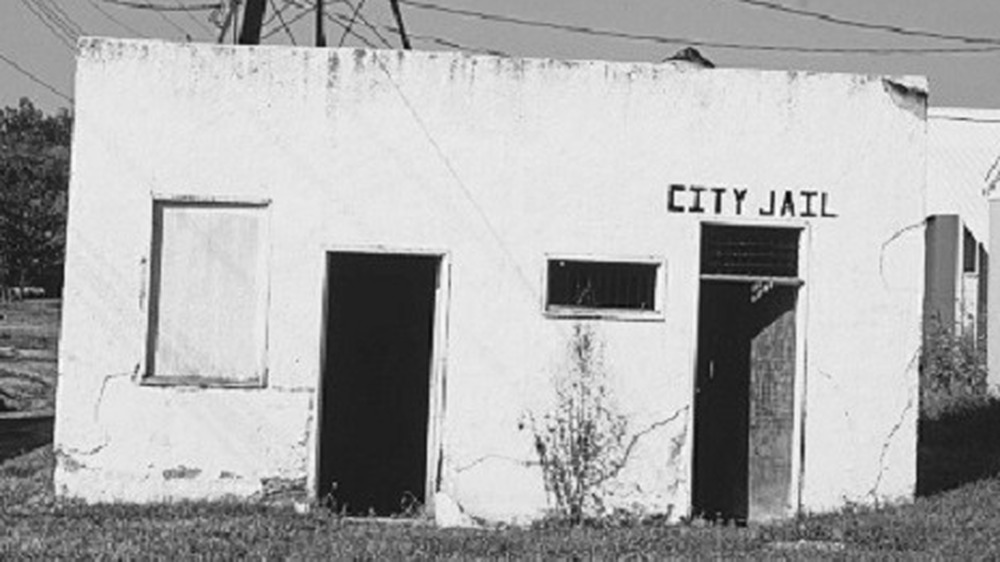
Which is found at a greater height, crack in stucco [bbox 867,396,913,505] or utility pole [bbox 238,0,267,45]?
utility pole [bbox 238,0,267,45]

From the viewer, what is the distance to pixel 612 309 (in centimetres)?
1316

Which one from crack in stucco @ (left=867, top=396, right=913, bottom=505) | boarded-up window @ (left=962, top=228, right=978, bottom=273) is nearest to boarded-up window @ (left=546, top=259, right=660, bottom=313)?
crack in stucco @ (left=867, top=396, right=913, bottom=505)

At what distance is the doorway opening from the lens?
13453 millimetres

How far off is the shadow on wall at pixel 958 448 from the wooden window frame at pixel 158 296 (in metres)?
5.74

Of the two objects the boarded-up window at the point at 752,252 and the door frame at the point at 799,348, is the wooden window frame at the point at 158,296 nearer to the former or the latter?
the door frame at the point at 799,348

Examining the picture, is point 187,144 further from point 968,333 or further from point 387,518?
point 968,333

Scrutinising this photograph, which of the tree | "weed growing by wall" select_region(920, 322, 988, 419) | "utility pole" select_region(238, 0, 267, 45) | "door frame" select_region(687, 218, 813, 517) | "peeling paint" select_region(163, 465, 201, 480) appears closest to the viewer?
"peeling paint" select_region(163, 465, 201, 480)

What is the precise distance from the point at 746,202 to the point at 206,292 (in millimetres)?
4368

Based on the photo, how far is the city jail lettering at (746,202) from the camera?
43.1 feet

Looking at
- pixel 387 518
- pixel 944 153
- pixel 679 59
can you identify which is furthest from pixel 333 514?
pixel 944 153

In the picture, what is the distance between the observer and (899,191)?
43.8 feet

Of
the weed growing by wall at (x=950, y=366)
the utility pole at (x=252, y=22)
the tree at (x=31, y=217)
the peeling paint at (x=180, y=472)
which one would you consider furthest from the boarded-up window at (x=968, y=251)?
the tree at (x=31, y=217)

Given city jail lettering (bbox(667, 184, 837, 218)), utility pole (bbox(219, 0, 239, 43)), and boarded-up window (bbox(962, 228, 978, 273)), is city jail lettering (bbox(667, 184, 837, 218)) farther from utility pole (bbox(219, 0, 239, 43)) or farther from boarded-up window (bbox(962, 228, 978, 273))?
boarded-up window (bbox(962, 228, 978, 273))

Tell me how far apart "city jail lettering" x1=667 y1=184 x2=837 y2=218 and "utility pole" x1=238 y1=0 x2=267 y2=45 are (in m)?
4.34
